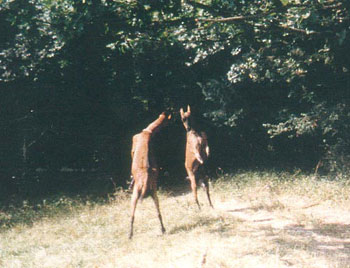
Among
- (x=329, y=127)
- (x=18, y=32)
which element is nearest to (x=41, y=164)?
(x=18, y=32)

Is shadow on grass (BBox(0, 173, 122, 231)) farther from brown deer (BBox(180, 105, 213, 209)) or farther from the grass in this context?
brown deer (BBox(180, 105, 213, 209))

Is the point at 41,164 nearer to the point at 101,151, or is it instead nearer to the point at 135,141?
the point at 101,151

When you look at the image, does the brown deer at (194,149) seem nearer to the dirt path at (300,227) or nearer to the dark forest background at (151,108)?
the dirt path at (300,227)

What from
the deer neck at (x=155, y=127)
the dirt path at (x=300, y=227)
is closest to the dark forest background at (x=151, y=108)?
the dirt path at (x=300, y=227)

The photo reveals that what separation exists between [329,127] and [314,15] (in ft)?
20.6

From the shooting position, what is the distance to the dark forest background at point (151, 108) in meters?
11.1

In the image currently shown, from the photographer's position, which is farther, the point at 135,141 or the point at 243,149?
the point at 243,149

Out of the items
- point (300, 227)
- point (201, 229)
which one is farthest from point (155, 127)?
point (300, 227)

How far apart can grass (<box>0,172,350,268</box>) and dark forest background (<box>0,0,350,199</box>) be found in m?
1.56

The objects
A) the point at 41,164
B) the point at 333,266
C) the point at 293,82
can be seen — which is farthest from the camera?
the point at 41,164

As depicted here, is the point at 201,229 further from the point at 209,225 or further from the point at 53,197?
the point at 53,197

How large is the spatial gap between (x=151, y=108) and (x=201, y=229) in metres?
6.59

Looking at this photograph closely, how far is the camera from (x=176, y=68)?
515 inches

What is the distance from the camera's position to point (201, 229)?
767cm
